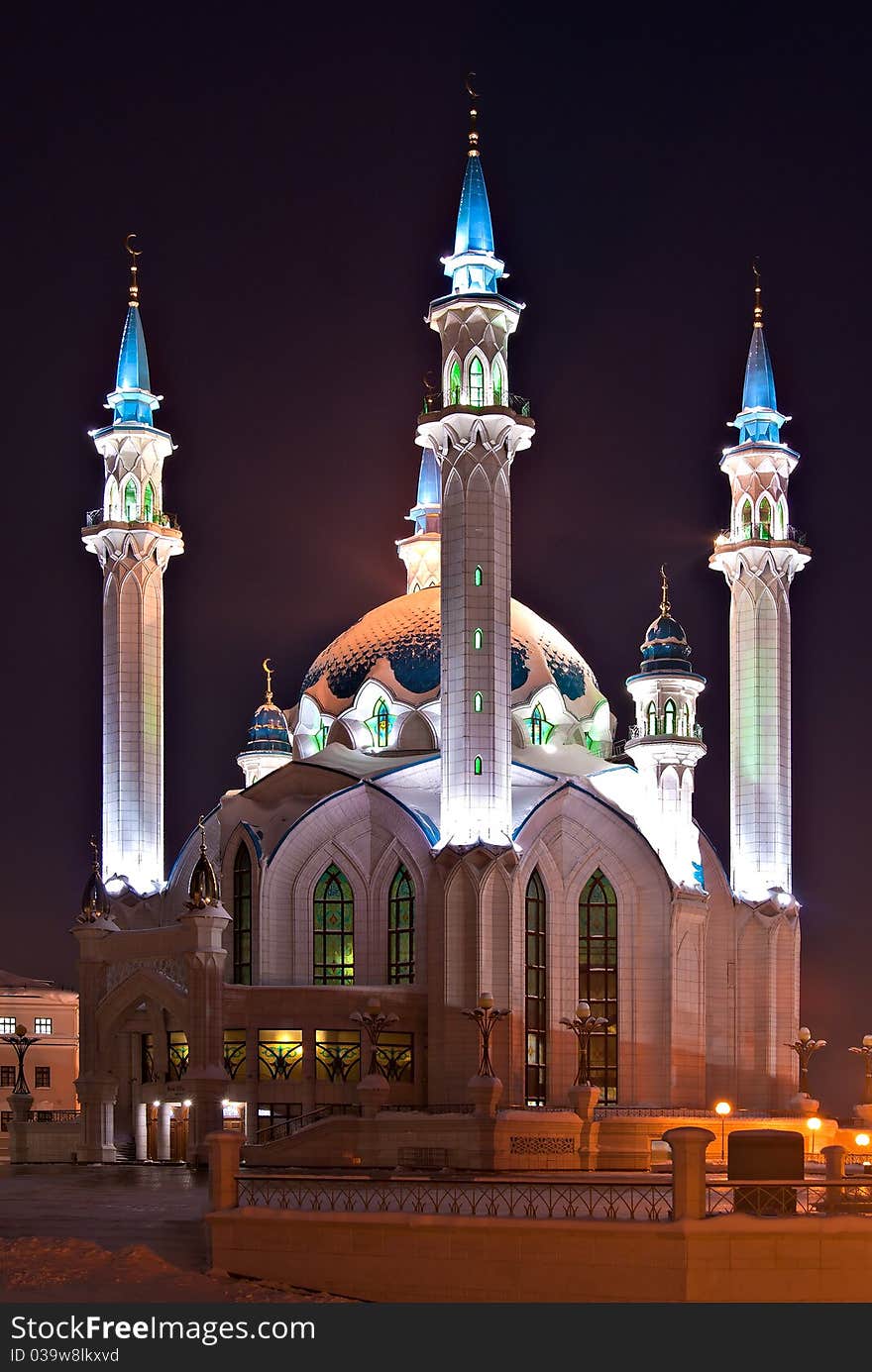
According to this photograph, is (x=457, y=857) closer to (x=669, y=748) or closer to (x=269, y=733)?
(x=669, y=748)

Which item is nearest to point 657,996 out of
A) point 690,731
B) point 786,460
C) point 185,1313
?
point 690,731

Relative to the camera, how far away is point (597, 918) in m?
59.7

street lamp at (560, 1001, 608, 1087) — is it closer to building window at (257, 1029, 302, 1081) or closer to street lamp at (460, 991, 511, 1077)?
street lamp at (460, 991, 511, 1077)

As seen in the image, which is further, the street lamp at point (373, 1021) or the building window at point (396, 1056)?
the building window at point (396, 1056)

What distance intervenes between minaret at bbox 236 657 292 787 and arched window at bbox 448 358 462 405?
15.1 meters

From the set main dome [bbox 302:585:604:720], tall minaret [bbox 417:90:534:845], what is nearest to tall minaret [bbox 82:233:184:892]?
main dome [bbox 302:585:604:720]

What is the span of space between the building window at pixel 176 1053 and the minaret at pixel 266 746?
1338 centimetres

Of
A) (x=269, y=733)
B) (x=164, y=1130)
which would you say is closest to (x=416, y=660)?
(x=269, y=733)

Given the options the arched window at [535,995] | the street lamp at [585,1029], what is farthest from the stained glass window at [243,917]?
the street lamp at [585,1029]

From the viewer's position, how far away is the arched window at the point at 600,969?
59125mm

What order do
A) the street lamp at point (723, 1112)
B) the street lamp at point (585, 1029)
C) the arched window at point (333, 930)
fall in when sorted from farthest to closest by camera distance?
the arched window at point (333, 930) → the street lamp at point (723, 1112) → the street lamp at point (585, 1029)

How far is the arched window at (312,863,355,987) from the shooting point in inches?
2341

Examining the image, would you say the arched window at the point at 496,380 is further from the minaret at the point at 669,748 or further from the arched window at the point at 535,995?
the arched window at the point at 535,995

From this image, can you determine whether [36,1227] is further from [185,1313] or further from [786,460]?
[786,460]
